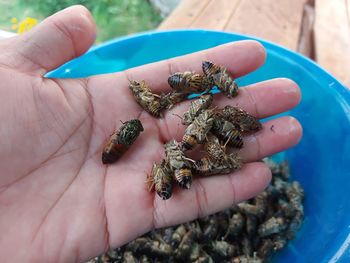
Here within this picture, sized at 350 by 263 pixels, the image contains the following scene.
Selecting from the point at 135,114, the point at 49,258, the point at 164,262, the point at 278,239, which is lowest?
the point at 164,262

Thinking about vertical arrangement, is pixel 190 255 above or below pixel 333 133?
below

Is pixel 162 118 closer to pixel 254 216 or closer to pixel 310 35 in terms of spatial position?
pixel 254 216

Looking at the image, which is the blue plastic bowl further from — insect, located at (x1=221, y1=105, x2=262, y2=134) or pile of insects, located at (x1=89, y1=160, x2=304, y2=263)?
insect, located at (x1=221, y1=105, x2=262, y2=134)

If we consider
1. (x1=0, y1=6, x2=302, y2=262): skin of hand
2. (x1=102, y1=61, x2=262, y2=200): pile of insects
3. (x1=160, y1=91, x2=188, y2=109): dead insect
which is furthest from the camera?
(x1=160, y1=91, x2=188, y2=109): dead insect

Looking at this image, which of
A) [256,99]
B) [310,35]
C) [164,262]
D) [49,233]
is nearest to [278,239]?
[164,262]

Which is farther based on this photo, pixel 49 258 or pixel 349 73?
pixel 349 73

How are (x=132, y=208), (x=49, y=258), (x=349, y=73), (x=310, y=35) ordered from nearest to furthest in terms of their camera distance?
(x=49, y=258), (x=132, y=208), (x=349, y=73), (x=310, y=35)

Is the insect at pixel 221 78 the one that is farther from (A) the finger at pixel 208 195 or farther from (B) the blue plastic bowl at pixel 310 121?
(B) the blue plastic bowl at pixel 310 121

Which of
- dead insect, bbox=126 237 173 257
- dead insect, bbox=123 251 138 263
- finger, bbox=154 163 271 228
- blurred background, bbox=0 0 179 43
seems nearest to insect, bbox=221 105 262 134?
finger, bbox=154 163 271 228
